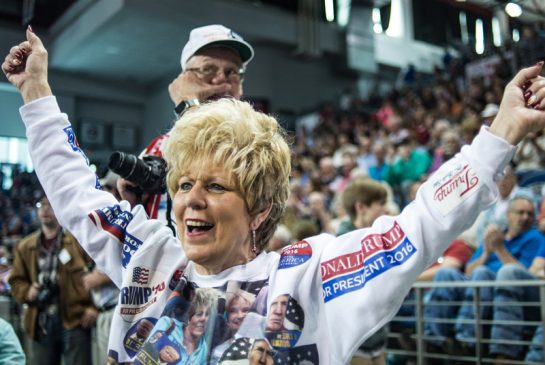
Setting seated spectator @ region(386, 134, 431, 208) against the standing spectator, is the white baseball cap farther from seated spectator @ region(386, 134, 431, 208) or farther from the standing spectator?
seated spectator @ region(386, 134, 431, 208)

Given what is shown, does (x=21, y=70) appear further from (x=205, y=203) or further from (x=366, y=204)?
(x=366, y=204)

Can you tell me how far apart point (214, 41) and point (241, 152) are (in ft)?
2.84

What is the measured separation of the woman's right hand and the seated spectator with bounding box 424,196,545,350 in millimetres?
2631

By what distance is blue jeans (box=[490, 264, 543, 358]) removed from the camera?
3.21 meters

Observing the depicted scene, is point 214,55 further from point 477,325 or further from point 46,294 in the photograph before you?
point 46,294

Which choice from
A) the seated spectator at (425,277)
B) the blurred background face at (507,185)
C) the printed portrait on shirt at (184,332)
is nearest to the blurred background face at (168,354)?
the printed portrait on shirt at (184,332)

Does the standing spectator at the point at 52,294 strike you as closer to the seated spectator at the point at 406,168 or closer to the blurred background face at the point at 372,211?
the blurred background face at the point at 372,211

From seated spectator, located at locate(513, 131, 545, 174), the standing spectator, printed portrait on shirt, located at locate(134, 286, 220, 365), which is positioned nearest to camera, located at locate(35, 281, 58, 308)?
the standing spectator

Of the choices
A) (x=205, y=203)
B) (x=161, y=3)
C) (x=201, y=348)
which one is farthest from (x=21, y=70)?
(x=161, y=3)

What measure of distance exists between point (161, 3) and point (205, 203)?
30.8ft

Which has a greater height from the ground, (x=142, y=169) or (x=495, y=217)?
(x=495, y=217)

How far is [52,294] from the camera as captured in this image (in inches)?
143

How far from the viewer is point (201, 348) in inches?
45.0

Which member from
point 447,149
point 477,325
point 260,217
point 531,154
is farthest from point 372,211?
point 447,149
